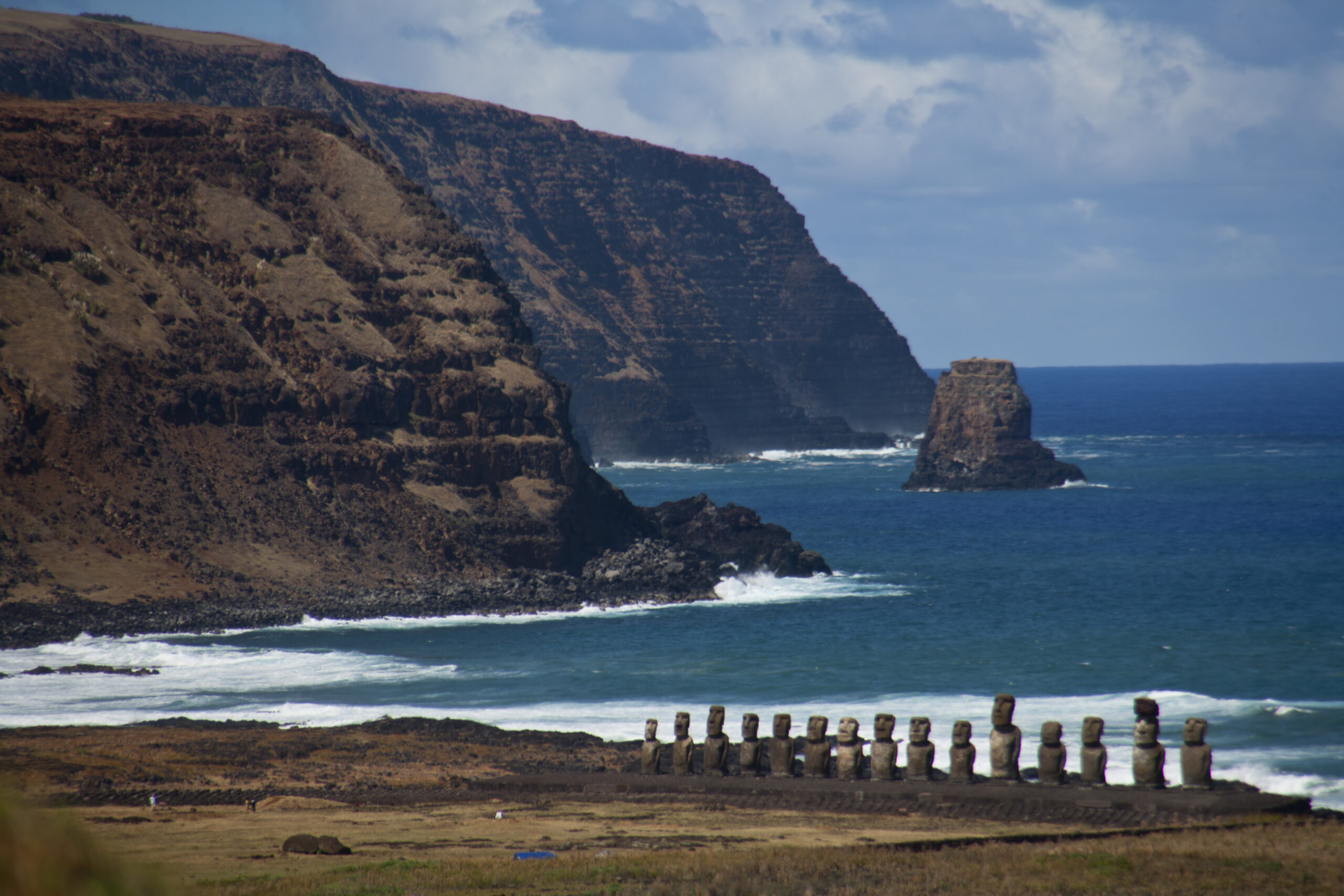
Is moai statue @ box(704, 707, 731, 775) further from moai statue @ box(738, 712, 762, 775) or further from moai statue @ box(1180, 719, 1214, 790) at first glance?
moai statue @ box(1180, 719, 1214, 790)

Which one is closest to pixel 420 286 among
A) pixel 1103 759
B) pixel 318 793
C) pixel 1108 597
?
pixel 1108 597

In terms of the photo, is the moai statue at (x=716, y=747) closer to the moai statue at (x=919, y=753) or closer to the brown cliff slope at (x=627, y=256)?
the moai statue at (x=919, y=753)

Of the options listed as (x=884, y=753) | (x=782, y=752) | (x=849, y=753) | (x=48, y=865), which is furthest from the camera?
(x=782, y=752)

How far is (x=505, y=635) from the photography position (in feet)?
180

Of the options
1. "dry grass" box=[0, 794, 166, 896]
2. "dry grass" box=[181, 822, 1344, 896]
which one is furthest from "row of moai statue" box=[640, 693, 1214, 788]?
"dry grass" box=[0, 794, 166, 896]

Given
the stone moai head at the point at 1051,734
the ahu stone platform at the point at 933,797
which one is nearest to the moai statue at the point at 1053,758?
the stone moai head at the point at 1051,734

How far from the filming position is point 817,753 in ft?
85.9

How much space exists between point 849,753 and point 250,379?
49.6m

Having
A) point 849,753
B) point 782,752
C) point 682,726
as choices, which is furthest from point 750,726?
point 849,753

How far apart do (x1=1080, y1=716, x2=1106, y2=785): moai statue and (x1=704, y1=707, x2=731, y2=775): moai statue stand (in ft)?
25.0

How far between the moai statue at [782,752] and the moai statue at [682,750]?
1913 millimetres

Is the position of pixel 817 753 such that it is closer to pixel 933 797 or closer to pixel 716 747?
pixel 716 747

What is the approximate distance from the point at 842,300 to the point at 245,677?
150 metres

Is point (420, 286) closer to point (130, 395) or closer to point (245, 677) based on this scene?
point (130, 395)
